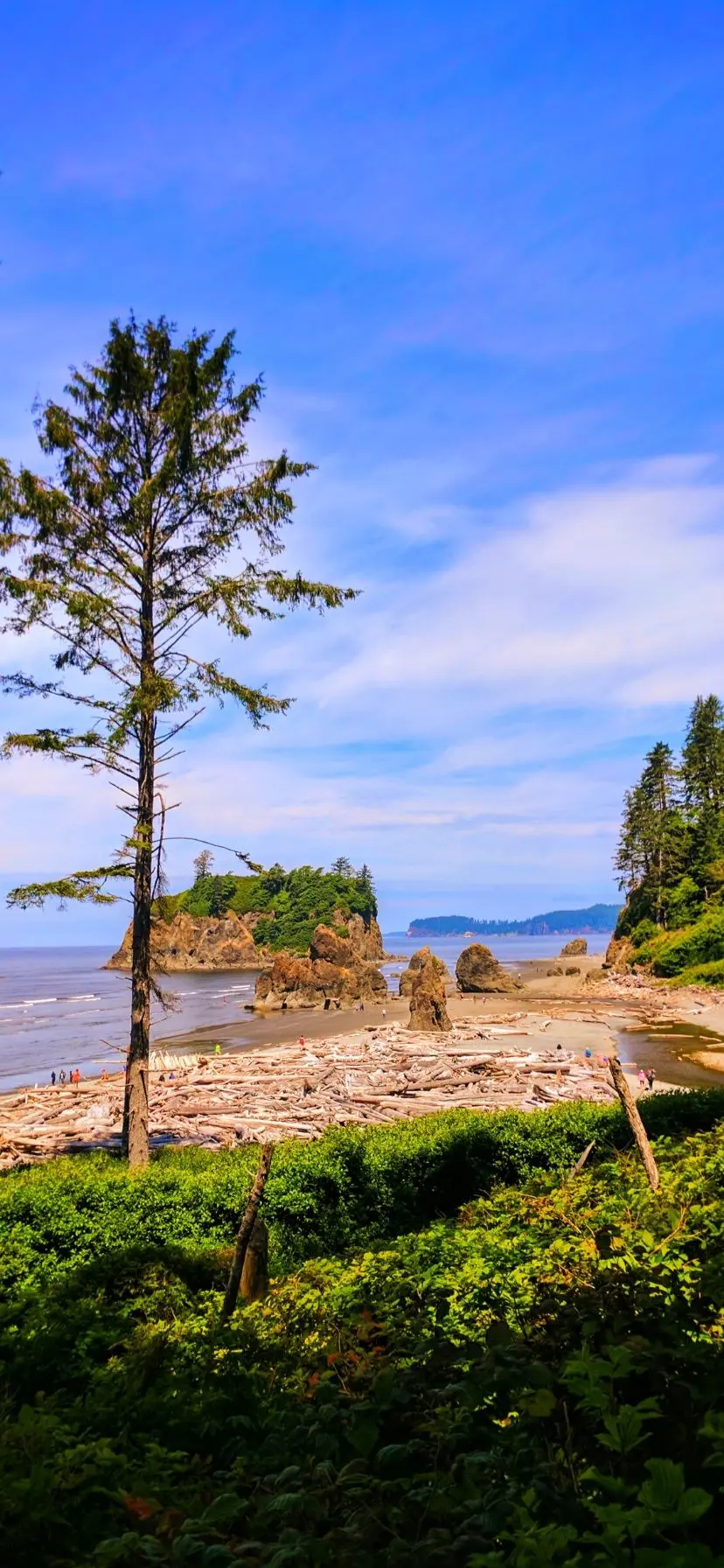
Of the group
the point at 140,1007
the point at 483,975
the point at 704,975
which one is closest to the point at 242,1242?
the point at 140,1007

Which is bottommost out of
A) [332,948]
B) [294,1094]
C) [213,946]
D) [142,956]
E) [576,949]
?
[576,949]

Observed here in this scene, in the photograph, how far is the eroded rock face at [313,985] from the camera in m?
65.6

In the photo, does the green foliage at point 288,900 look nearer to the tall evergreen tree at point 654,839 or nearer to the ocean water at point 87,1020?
the ocean water at point 87,1020

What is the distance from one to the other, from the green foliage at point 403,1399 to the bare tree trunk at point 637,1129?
0.21 metres

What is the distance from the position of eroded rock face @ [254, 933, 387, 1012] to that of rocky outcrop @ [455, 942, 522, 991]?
7258mm

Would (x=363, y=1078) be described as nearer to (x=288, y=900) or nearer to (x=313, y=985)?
(x=313, y=985)

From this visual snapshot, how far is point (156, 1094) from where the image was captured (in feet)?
78.3

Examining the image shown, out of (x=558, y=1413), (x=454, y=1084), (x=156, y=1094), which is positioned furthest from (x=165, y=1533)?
(x=454, y=1084)

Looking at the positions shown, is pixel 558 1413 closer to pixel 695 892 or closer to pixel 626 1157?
pixel 626 1157

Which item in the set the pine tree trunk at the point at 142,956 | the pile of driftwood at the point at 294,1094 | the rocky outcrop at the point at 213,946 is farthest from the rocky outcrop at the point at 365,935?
the pine tree trunk at the point at 142,956

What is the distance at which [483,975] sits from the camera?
228 feet

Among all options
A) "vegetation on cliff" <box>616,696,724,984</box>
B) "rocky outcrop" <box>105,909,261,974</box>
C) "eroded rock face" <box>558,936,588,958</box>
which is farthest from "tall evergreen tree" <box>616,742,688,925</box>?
"rocky outcrop" <box>105,909,261,974</box>

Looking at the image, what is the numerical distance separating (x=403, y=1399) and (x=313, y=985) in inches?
2581

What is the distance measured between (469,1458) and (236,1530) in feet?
6.68
